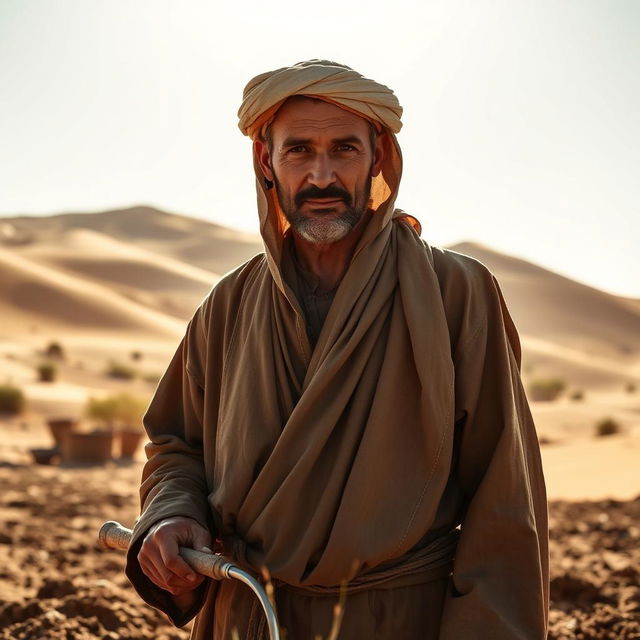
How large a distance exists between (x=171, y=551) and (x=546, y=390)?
35.6m

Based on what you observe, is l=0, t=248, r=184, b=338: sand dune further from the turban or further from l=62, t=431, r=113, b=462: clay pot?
the turban

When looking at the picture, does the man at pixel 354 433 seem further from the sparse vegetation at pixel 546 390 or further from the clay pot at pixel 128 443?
the sparse vegetation at pixel 546 390

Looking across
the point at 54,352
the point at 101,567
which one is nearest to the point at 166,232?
the point at 54,352

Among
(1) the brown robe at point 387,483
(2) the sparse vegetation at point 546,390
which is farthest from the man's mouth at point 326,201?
(2) the sparse vegetation at point 546,390

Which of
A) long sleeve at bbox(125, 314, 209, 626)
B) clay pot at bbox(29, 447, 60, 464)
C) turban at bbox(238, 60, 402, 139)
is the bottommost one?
clay pot at bbox(29, 447, 60, 464)

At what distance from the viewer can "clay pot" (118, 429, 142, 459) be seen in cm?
1627

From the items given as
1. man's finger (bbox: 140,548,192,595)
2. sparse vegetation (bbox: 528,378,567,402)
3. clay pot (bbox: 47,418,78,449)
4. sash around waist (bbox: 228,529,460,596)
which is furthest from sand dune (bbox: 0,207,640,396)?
sash around waist (bbox: 228,529,460,596)

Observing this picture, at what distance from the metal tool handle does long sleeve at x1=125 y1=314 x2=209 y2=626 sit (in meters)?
0.07

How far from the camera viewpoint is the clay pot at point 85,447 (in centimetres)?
1499

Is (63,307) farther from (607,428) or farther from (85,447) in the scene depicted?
(85,447)

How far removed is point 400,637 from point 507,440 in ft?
1.87

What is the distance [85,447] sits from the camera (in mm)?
15062

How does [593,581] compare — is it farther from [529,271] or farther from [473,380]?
[529,271]

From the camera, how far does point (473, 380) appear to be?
254cm
